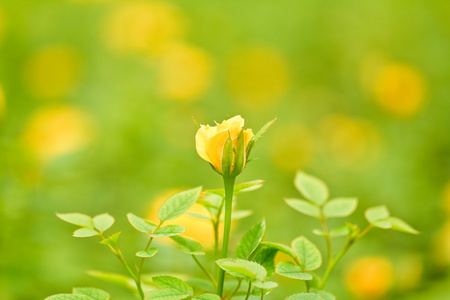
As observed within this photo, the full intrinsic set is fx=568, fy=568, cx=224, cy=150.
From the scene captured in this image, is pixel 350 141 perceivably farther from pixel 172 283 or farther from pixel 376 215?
pixel 172 283

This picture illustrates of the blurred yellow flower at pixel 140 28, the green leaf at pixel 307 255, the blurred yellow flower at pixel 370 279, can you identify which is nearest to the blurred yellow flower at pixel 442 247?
the blurred yellow flower at pixel 370 279

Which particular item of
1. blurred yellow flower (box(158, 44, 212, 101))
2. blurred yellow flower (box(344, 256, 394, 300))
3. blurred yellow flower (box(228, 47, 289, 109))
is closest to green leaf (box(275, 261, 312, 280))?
blurred yellow flower (box(344, 256, 394, 300))

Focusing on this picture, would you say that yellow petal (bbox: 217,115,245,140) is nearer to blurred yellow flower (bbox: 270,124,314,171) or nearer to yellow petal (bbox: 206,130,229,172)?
yellow petal (bbox: 206,130,229,172)

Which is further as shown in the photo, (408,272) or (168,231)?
(408,272)

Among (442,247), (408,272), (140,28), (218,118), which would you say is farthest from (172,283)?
(140,28)

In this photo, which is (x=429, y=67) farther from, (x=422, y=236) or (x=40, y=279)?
(x=40, y=279)

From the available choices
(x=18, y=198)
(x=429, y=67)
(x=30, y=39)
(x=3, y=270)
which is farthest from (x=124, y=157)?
(x=429, y=67)

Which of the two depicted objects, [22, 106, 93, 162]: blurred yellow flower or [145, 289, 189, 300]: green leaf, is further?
[22, 106, 93, 162]: blurred yellow flower

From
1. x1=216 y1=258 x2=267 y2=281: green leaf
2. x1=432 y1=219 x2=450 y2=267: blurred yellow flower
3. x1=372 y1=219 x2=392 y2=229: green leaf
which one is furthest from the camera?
x1=432 y1=219 x2=450 y2=267: blurred yellow flower
